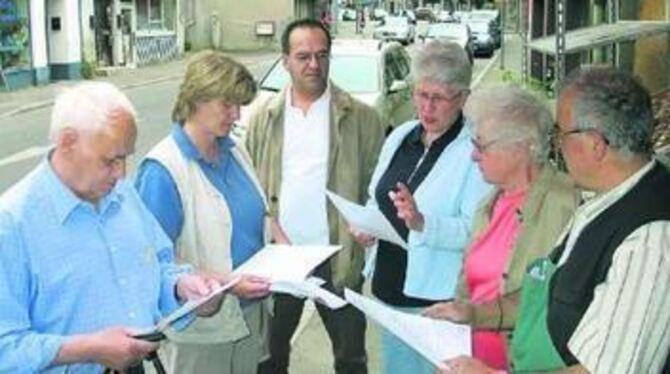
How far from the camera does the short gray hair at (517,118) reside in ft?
10.8

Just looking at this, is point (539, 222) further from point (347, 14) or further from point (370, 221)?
point (347, 14)

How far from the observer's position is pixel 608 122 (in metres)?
2.60

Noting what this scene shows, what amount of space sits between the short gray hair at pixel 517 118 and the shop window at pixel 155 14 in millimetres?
37261

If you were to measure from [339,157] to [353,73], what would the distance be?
10.3 m

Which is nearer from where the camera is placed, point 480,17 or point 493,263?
point 493,263

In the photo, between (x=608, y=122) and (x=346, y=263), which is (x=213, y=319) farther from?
(x=608, y=122)

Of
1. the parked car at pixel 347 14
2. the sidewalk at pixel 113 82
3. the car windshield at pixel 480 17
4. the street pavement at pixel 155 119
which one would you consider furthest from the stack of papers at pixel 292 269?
the parked car at pixel 347 14

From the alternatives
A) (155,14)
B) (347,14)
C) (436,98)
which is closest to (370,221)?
(436,98)

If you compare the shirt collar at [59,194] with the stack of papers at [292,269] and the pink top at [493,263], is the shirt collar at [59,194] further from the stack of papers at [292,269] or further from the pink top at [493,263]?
the pink top at [493,263]

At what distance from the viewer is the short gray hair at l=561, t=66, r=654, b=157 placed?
259 centimetres

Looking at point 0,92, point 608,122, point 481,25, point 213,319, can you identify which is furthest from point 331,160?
point 481,25

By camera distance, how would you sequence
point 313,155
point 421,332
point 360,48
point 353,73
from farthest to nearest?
point 360,48, point 353,73, point 313,155, point 421,332

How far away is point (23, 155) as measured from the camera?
16188mm

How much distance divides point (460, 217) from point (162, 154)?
1085 millimetres
